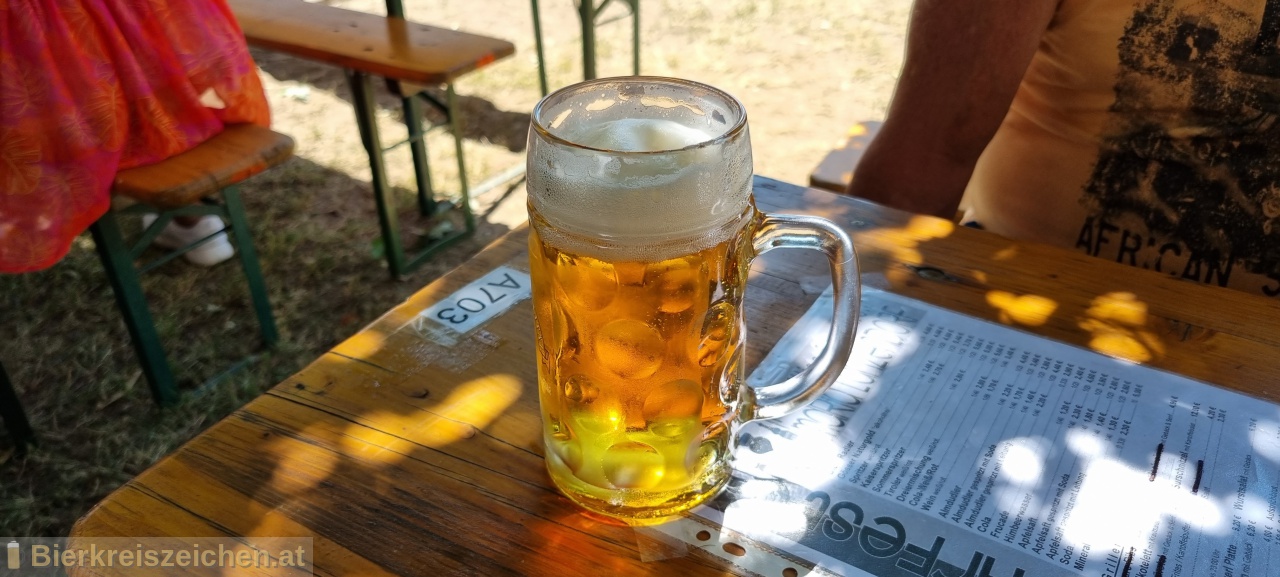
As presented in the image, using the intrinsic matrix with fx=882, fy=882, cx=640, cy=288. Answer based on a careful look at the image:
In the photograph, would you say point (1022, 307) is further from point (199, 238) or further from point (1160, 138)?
point (199, 238)

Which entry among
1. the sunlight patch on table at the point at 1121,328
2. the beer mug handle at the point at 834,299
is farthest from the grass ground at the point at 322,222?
the sunlight patch on table at the point at 1121,328

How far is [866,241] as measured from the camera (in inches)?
45.1

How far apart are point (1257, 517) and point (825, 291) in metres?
0.47

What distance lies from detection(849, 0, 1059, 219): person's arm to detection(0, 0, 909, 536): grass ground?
1.78 m

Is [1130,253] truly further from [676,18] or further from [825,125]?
[676,18]

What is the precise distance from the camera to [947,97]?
4.11 ft

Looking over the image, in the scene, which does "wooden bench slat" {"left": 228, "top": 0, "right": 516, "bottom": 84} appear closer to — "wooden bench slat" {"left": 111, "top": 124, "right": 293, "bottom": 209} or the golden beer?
"wooden bench slat" {"left": 111, "top": 124, "right": 293, "bottom": 209}

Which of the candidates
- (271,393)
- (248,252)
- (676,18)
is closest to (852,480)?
(271,393)

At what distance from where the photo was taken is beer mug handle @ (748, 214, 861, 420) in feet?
2.30

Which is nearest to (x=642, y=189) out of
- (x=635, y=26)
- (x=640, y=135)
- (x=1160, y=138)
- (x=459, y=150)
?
(x=640, y=135)

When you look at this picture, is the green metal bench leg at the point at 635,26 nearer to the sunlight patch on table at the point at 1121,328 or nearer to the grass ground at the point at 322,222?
the grass ground at the point at 322,222

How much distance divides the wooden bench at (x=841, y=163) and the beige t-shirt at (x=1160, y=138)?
1.18 feet

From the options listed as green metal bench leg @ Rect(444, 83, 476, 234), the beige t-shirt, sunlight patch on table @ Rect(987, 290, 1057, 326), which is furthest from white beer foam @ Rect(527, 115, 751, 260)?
green metal bench leg @ Rect(444, 83, 476, 234)

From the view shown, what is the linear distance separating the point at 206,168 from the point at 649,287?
5.35 ft
